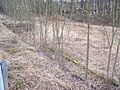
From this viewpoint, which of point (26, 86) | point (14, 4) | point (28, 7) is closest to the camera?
point (26, 86)

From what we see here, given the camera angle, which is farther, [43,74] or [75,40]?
[75,40]

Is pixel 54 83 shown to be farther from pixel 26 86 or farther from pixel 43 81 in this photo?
pixel 26 86

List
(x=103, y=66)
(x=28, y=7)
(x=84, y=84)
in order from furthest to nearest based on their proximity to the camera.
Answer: (x=28, y=7) < (x=103, y=66) < (x=84, y=84)

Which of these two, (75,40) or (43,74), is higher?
(75,40)

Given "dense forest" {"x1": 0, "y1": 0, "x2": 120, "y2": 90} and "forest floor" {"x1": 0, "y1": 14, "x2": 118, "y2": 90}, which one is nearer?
"forest floor" {"x1": 0, "y1": 14, "x2": 118, "y2": 90}

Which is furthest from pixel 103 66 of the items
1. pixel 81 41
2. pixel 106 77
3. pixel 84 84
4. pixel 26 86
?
pixel 81 41

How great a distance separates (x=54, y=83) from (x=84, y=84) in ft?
1.65

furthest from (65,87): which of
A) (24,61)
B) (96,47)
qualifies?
(96,47)

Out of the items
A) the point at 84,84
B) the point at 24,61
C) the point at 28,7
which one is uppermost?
the point at 28,7

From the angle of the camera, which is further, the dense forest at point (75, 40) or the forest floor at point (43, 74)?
the dense forest at point (75, 40)

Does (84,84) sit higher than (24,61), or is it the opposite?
(24,61)

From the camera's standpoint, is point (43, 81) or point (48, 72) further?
point (48, 72)

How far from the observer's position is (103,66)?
12.9 ft

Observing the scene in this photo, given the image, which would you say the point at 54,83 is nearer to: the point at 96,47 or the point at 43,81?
the point at 43,81
